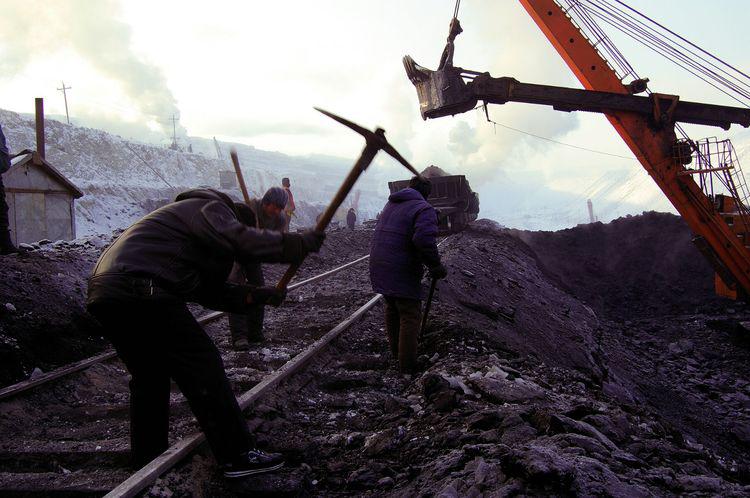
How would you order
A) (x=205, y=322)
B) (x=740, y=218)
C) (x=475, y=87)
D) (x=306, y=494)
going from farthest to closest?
(x=740, y=218), (x=475, y=87), (x=205, y=322), (x=306, y=494)

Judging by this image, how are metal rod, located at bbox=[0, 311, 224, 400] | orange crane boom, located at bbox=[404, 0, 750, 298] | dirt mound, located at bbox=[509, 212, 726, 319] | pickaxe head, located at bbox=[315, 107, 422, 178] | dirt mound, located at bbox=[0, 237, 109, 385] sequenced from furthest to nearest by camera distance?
dirt mound, located at bbox=[509, 212, 726, 319]
orange crane boom, located at bbox=[404, 0, 750, 298]
dirt mound, located at bbox=[0, 237, 109, 385]
metal rod, located at bbox=[0, 311, 224, 400]
pickaxe head, located at bbox=[315, 107, 422, 178]

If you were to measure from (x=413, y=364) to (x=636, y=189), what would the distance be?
392 ft

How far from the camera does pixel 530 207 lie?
154m

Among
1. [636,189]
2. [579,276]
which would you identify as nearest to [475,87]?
[579,276]

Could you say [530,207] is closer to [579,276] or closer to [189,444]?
[579,276]

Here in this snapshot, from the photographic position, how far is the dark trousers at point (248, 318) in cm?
596

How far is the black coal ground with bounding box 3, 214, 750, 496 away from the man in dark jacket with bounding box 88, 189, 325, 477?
0.31 metres

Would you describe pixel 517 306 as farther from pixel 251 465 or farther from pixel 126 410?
pixel 251 465

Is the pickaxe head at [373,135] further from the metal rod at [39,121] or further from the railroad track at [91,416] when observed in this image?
the metal rod at [39,121]

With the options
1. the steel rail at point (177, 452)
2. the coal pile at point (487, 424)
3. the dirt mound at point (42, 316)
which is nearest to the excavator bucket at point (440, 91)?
the coal pile at point (487, 424)

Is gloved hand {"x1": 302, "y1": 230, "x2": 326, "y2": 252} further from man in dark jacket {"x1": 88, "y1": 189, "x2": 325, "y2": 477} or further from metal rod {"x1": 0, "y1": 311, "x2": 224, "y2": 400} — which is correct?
metal rod {"x1": 0, "y1": 311, "x2": 224, "y2": 400}

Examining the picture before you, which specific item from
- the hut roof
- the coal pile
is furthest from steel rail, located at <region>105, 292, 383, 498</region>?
the hut roof

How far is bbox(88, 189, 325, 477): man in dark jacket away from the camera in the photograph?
2855 mm

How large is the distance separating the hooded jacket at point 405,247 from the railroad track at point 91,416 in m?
1.02
